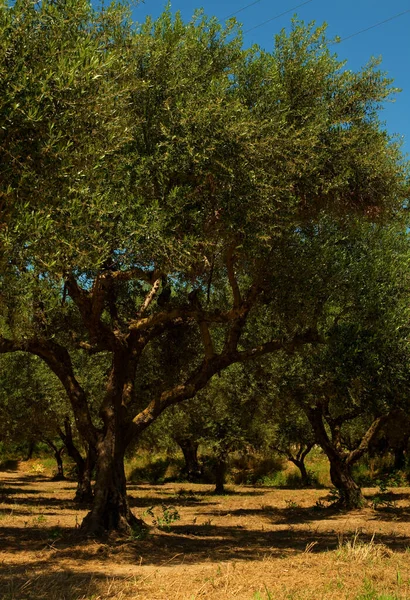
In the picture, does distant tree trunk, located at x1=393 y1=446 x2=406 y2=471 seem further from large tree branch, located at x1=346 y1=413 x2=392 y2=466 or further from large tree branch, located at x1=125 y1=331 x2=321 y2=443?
large tree branch, located at x1=125 y1=331 x2=321 y2=443

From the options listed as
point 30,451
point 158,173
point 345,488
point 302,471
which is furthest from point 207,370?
point 30,451

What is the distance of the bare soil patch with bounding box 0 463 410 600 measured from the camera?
332 inches

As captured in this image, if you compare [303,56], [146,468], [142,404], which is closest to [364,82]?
[303,56]

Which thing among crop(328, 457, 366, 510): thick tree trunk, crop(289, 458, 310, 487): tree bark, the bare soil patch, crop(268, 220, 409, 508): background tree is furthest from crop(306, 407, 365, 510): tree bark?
crop(289, 458, 310, 487): tree bark

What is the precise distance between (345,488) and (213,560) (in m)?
14.0

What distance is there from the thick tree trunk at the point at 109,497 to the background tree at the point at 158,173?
0.04m

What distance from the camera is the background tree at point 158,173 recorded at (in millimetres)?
8523

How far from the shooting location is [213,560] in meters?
12.0

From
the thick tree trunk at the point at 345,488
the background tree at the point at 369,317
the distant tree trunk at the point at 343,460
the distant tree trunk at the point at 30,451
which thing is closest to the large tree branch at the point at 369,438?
the distant tree trunk at the point at 343,460

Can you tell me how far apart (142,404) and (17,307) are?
11.3 m

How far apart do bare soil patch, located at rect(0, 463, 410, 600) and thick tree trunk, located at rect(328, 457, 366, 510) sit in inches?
89.0

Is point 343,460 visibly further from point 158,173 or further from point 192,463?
point 192,463

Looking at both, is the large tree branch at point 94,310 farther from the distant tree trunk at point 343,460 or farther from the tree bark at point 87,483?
the tree bark at point 87,483

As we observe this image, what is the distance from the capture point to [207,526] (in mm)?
19266
